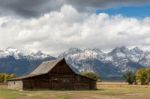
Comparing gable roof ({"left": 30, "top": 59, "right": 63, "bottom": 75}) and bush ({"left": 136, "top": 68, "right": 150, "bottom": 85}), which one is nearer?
gable roof ({"left": 30, "top": 59, "right": 63, "bottom": 75})

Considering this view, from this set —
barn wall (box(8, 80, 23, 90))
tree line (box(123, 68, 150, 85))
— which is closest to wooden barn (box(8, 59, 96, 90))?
barn wall (box(8, 80, 23, 90))

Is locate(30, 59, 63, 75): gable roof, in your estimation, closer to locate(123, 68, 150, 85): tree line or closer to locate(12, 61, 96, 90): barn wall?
locate(12, 61, 96, 90): barn wall

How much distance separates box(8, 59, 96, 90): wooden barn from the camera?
101 meters

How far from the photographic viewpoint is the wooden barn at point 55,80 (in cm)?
10069

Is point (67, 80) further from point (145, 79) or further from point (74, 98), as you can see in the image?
point (145, 79)

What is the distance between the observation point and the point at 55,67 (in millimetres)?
104500

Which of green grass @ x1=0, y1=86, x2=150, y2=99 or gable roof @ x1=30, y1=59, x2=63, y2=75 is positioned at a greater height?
gable roof @ x1=30, y1=59, x2=63, y2=75

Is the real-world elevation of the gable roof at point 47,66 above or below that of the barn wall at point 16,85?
above

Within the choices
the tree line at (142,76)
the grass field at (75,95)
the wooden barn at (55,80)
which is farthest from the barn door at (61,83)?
the tree line at (142,76)

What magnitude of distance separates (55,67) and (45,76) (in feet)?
12.7

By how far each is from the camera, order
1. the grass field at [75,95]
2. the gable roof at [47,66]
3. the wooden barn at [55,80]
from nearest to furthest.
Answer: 1. the grass field at [75,95]
2. the wooden barn at [55,80]
3. the gable roof at [47,66]

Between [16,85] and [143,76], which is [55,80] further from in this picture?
[143,76]

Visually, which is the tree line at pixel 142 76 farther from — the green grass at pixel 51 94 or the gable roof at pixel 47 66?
the green grass at pixel 51 94

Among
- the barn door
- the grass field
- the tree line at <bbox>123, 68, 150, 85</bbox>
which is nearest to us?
the grass field
